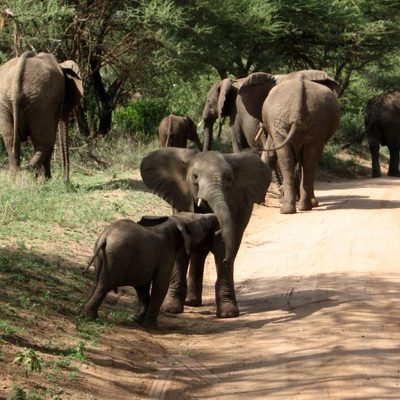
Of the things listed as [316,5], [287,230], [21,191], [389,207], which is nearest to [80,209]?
[21,191]

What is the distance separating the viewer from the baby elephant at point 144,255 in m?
8.60

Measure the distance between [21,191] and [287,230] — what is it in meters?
3.77

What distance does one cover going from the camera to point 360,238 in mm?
13586

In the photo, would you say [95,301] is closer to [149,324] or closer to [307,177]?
[149,324]

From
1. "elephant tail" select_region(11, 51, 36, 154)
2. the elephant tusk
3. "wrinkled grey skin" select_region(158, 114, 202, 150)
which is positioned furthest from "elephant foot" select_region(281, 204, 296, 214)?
"elephant tail" select_region(11, 51, 36, 154)

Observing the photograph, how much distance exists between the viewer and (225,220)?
29.3 feet

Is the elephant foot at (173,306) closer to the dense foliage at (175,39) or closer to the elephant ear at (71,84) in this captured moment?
the elephant ear at (71,84)

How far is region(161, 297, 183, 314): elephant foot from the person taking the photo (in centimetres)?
962

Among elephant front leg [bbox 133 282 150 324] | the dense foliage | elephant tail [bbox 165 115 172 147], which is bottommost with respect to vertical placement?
elephant front leg [bbox 133 282 150 324]

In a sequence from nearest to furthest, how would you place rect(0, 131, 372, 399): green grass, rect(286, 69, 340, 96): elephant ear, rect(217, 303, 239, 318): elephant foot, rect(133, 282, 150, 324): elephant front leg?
rect(0, 131, 372, 399): green grass → rect(133, 282, 150, 324): elephant front leg → rect(217, 303, 239, 318): elephant foot → rect(286, 69, 340, 96): elephant ear

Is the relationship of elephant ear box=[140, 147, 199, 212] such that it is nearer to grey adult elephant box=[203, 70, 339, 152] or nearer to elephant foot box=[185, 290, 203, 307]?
elephant foot box=[185, 290, 203, 307]

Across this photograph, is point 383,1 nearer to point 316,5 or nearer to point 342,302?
point 316,5

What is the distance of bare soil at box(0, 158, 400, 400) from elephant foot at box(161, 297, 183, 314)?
7cm

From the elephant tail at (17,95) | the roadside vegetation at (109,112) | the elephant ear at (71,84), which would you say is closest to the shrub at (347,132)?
the roadside vegetation at (109,112)
